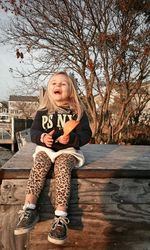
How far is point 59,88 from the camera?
9.47 ft

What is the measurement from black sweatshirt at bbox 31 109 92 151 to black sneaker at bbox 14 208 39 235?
2.03ft

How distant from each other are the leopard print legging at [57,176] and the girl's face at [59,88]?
624mm

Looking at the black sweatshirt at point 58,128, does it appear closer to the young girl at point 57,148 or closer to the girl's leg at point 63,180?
the young girl at point 57,148

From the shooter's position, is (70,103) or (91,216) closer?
(91,216)

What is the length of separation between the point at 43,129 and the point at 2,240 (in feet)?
3.20

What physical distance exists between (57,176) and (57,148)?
36cm

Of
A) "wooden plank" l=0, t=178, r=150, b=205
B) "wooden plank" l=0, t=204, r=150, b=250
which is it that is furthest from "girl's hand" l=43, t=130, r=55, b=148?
"wooden plank" l=0, t=204, r=150, b=250

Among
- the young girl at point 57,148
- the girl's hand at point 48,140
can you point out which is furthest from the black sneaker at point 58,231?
the girl's hand at point 48,140

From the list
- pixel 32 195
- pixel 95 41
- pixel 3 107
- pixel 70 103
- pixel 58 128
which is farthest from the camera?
pixel 3 107

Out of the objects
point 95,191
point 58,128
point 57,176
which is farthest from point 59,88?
point 95,191

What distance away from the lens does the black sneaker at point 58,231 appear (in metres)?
1.99

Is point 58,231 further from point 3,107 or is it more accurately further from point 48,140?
point 3,107

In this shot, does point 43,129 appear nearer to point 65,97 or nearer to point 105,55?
point 65,97

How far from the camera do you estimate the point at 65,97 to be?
9.55ft
